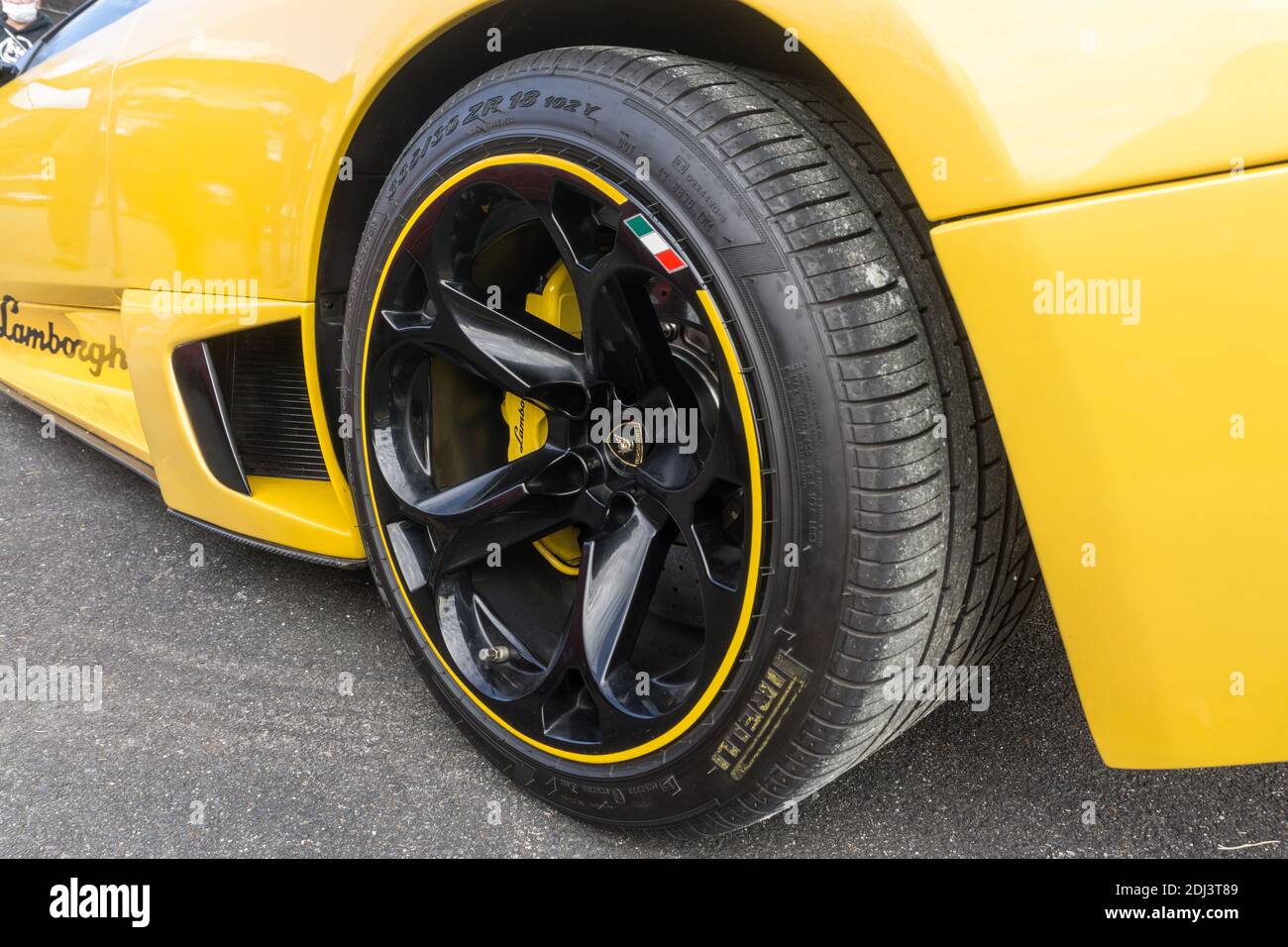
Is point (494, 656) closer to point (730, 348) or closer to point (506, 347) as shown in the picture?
point (506, 347)

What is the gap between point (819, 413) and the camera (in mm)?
1154

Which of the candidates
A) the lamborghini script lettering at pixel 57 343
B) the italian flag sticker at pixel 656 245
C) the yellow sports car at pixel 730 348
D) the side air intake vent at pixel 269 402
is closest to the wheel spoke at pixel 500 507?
the yellow sports car at pixel 730 348

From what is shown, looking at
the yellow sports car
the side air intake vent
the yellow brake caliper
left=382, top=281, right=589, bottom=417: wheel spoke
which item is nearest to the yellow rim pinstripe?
the yellow sports car

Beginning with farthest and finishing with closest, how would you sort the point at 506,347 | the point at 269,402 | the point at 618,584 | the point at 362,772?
the point at 269,402 → the point at 362,772 → the point at 506,347 → the point at 618,584

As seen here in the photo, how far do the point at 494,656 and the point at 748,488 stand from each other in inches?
25.9

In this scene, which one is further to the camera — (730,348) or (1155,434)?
(730,348)

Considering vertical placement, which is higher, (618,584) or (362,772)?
(618,584)

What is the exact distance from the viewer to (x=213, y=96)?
1.86m

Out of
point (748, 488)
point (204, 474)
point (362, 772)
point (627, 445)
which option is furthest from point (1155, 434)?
point (204, 474)

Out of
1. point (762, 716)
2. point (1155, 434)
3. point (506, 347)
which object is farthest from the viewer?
point (506, 347)

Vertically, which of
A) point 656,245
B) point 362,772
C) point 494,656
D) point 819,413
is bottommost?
point 362,772

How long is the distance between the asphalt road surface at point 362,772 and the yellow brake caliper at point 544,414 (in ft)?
1.26

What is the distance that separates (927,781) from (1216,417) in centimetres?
86

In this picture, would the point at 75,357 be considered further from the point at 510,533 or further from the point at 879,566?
the point at 879,566
